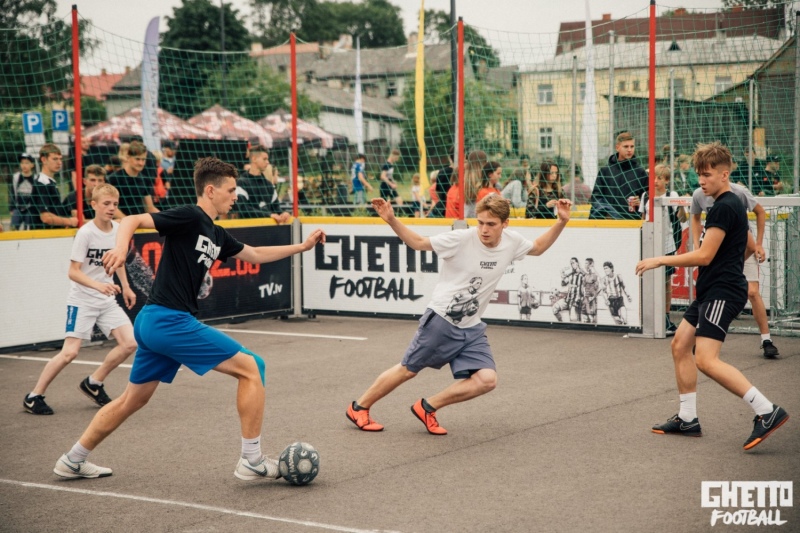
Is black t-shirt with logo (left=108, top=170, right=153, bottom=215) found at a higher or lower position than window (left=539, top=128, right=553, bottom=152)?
lower

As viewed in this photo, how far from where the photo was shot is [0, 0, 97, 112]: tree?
37.7 feet

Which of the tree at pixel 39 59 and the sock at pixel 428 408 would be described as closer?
the sock at pixel 428 408

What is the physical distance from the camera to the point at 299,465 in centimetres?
548

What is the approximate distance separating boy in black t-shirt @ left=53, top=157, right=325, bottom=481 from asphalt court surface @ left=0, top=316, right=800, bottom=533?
0.20m

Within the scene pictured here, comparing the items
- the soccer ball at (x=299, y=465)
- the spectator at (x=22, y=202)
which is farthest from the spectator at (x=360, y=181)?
the soccer ball at (x=299, y=465)

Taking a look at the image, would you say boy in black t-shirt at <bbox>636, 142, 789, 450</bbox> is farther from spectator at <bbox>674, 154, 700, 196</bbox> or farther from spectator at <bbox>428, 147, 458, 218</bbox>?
spectator at <bbox>674, 154, 700, 196</bbox>

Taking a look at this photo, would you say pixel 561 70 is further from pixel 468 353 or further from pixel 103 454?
pixel 103 454

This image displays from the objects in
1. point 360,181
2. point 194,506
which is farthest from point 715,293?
point 360,181

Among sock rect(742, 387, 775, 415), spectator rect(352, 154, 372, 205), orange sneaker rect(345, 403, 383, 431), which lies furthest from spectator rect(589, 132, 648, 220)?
spectator rect(352, 154, 372, 205)

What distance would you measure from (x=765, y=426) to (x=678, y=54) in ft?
25.7

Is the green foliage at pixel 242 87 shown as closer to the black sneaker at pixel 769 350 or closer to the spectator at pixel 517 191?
the spectator at pixel 517 191

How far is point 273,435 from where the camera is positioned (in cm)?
683

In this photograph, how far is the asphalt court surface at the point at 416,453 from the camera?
4945mm

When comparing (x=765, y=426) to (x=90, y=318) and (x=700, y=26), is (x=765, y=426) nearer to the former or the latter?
(x=90, y=318)
